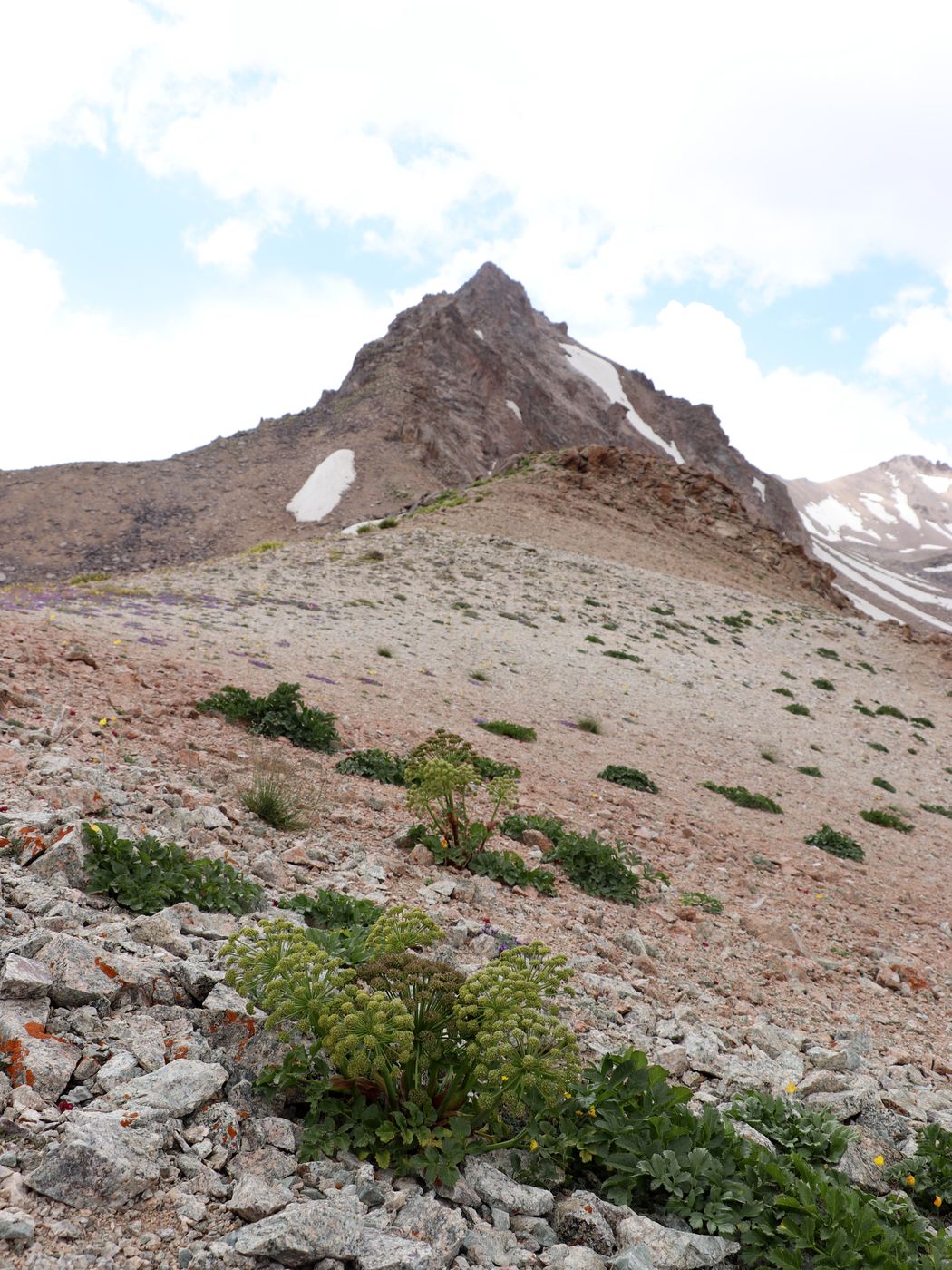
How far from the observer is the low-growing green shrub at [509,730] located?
43.7ft

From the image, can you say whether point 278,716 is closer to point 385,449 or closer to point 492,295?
point 385,449

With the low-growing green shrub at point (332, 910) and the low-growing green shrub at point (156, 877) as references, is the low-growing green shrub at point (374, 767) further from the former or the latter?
the low-growing green shrub at point (156, 877)

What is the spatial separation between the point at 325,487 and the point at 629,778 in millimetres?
48821

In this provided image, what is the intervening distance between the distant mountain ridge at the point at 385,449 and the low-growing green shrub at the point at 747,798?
114 feet

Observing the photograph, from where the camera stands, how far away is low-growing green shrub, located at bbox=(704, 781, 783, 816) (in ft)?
41.8

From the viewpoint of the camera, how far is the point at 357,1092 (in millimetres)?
3365

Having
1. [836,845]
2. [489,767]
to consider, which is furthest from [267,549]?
[836,845]

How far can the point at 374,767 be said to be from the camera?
909 cm

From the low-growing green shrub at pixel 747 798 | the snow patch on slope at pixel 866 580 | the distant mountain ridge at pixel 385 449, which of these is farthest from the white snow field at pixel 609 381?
the low-growing green shrub at pixel 747 798

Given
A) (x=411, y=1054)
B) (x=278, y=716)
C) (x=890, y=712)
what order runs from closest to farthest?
(x=411, y=1054) < (x=278, y=716) < (x=890, y=712)

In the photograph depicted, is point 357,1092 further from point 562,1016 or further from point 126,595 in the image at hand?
point 126,595

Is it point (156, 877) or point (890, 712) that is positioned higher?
point (156, 877)

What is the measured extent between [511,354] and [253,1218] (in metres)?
84.9

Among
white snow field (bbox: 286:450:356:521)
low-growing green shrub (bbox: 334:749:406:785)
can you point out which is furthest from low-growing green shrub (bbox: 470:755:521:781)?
white snow field (bbox: 286:450:356:521)
